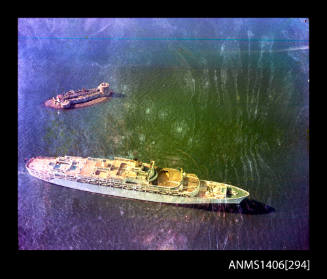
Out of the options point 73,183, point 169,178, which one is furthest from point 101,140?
point 169,178

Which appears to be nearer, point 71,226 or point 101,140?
point 71,226

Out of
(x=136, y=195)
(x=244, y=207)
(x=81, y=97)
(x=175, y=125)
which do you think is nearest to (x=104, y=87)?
(x=81, y=97)

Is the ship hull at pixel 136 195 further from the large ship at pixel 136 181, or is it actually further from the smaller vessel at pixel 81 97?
the smaller vessel at pixel 81 97

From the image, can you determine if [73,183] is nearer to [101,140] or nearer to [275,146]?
[101,140]

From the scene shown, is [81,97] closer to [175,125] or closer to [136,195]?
[175,125]

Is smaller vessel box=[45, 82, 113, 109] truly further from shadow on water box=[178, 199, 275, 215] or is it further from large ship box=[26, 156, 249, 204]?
shadow on water box=[178, 199, 275, 215]

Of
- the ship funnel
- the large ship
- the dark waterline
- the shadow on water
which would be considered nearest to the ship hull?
the large ship

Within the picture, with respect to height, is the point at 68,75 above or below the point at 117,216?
above
